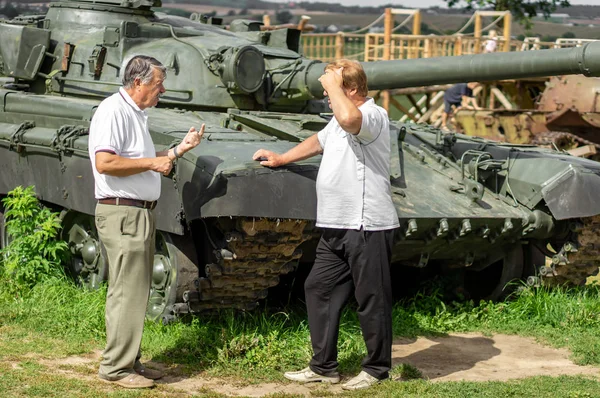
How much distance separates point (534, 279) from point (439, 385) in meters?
2.74

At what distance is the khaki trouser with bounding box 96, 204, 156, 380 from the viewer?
6.49 metres

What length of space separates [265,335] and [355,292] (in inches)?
52.5

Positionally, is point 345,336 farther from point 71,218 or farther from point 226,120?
point 71,218

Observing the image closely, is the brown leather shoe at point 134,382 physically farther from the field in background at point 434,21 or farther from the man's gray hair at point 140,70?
the field in background at point 434,21

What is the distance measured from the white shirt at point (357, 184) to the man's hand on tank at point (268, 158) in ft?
2.16

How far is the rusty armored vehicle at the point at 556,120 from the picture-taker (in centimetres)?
1843

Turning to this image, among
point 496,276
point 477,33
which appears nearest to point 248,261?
point 496,276

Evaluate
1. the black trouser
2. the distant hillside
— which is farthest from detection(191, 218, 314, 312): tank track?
the distant hillside

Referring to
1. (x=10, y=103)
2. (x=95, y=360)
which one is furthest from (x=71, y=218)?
(x=95, y=360)

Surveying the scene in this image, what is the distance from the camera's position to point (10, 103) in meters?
9.51

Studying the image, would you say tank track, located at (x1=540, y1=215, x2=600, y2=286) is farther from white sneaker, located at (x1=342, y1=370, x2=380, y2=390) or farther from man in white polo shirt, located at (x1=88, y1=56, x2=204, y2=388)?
man in white polo shirt, located at (x1=88, y1=56, x2=204, y2=388)

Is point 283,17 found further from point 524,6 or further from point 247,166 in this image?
point 247,166

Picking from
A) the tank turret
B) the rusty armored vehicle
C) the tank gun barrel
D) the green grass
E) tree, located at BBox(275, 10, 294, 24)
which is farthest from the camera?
tree, located at BBox(275, 10, 294, 24)

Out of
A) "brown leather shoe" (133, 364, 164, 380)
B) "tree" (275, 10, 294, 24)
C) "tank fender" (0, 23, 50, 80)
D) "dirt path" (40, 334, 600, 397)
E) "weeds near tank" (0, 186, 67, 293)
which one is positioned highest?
"tree" (275, 10, 294, 24)
